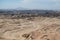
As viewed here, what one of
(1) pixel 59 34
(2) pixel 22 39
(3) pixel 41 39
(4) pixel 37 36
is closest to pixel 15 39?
(2) pixel 22 39

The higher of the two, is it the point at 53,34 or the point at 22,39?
the point at 53,34

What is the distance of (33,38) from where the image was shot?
12.4 metres

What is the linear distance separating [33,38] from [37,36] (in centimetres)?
66

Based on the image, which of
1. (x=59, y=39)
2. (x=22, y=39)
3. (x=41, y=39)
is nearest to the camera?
(x=59, y=39)

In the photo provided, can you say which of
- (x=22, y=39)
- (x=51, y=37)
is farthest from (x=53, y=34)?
(x=22, y=39)

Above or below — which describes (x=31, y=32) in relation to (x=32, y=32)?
below

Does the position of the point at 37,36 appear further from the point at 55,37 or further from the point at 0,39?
the point at 0,39

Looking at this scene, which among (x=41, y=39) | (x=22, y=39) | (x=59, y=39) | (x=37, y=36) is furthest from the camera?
(x=22, y=39)

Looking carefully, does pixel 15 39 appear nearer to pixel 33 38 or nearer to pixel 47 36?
pixel 33 38

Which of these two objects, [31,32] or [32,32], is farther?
[31,32]

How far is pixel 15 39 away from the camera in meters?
15.6

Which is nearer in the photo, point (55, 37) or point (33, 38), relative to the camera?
point (55, 37)

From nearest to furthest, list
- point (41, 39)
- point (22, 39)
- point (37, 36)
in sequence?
point (41, 39) → point (37, 36) → point (22, 39)

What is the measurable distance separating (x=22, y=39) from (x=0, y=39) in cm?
227
